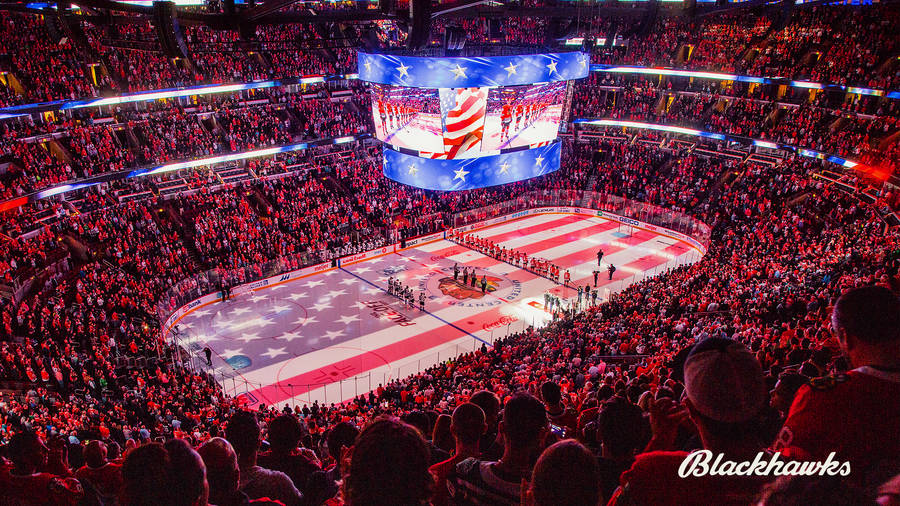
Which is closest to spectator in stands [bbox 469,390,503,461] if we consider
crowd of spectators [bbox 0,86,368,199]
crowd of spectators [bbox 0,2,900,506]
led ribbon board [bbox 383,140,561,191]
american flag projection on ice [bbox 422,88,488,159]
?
crowd of spectators [bbox 0,2,900,506]

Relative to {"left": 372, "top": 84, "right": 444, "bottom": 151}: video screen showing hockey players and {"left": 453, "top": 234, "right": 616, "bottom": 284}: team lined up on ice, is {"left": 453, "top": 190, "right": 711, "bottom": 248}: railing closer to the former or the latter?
{"left": 453, "top": 234, "right": 616, "bottom": 284}: team lined up on ice

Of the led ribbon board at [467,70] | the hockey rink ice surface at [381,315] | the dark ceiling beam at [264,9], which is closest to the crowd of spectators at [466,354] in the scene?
the hockey rink ice surface at [381,315]

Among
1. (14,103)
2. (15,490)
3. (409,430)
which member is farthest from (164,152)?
(409,430)

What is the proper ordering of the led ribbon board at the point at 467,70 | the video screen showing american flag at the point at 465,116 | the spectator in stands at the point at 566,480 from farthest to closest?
the video screen showing american flag at the point at 465,116
the led ribbon board at the point at 467,70
the spectator in stands at the point at 566,480

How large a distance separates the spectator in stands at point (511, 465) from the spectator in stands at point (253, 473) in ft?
4.05

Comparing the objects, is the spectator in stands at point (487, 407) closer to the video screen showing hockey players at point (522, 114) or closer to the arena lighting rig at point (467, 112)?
the arena lighting rig at point (467, 112)

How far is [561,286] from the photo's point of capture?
32.6 meters

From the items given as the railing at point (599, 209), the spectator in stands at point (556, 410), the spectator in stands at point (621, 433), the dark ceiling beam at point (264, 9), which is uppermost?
the dark ceiling beam at point (264, 9)

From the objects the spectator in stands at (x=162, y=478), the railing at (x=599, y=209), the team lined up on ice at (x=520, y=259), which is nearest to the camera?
the spectator in stands at (x=162, y=478)

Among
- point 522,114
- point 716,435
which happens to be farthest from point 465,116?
point 716,435

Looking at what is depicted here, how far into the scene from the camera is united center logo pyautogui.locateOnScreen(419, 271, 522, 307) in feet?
101

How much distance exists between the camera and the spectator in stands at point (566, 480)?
9.25 ft

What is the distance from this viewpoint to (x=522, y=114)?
30141 millimetres

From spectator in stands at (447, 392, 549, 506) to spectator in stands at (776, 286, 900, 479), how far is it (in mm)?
1384
